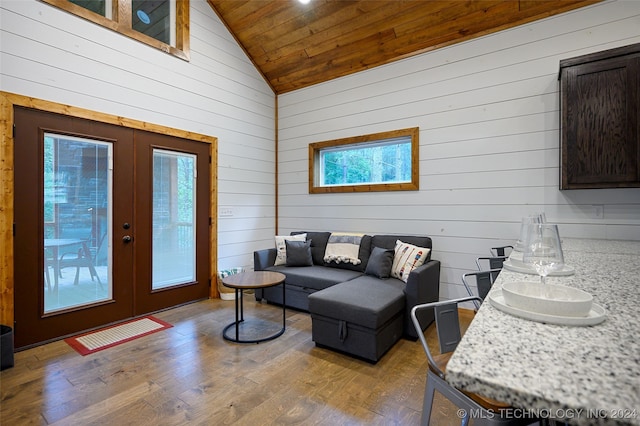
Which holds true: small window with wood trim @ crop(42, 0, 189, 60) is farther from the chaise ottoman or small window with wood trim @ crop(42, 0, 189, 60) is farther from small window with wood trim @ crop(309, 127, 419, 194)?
the chaise ottoman

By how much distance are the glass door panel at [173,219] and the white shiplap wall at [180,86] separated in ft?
1.35

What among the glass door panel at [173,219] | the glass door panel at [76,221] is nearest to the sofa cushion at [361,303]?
the glass door panel at [173,219]

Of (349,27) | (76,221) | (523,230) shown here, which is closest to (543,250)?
(523,230)

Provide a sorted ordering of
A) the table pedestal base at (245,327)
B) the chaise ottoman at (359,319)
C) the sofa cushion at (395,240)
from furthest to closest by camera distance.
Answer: the sofa cushion at (395,240), the table pedestal base at (245,327), the chaise ottoman at (359,319)

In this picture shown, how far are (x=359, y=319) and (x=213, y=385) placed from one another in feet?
3.88

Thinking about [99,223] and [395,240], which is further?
[395,240]

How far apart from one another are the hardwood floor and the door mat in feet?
0.31

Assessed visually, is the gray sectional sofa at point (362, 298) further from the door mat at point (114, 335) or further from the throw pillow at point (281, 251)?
the door mat at point (114, 335)

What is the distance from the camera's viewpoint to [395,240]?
3779 mm

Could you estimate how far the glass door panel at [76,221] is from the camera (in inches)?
115

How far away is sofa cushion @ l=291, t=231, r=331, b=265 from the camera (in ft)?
14.0

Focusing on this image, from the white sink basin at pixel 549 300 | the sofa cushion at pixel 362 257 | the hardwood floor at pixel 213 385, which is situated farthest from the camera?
the sofa cushion at pixel 362 257

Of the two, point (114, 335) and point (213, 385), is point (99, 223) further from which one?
point (213, 385)

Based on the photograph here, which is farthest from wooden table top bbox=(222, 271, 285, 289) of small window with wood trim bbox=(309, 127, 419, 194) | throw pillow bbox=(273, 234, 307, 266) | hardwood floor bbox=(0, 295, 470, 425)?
small window with wood trim bbox=(309, 127, 419, 194)
